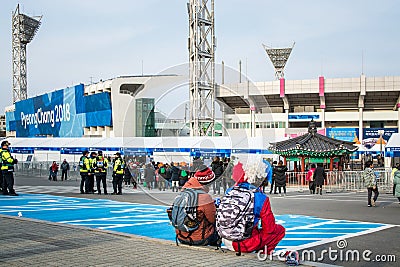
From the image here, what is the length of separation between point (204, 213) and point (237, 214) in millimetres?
922

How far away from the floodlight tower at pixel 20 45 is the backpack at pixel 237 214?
355 feet

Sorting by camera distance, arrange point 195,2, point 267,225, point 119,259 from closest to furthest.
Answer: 1. point 267,225
2. point 119,259
3. point 195,2

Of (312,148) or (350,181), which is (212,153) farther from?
(312,148)

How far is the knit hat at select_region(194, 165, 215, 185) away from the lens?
7.28m

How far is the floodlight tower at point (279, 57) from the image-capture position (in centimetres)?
9106

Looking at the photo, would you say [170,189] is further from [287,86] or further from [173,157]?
[287,86]

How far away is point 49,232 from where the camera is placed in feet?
31.7

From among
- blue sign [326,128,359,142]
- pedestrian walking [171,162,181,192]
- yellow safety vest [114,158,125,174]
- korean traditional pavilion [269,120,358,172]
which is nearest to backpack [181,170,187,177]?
pedestrian walking [171,162,181,192]

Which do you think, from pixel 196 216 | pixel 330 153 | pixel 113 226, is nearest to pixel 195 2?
pixel 330 153

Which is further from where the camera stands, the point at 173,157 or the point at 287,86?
the point at 287,86

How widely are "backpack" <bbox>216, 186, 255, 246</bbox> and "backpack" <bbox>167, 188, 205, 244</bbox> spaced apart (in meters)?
0.61

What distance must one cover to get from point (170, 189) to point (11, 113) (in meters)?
101

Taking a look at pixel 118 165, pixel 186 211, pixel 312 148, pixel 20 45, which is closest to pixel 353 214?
pixel 186 211

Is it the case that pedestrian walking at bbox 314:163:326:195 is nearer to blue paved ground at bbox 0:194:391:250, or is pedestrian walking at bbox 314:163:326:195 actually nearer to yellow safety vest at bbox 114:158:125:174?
yellow safety vest at bbox 114:158:125:174
